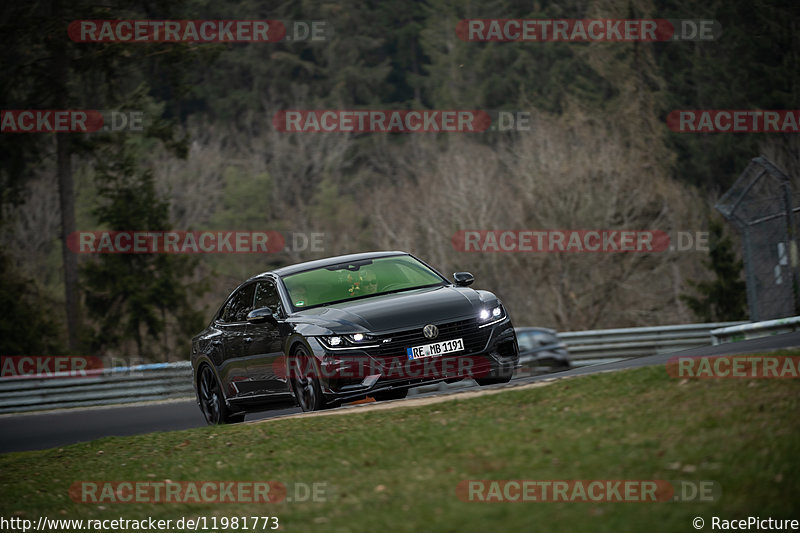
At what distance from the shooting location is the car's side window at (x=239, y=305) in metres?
13.3

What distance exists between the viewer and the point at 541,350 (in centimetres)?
2428

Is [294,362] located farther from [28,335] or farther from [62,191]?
[62,191]

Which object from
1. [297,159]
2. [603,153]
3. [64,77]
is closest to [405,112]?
[297,159]

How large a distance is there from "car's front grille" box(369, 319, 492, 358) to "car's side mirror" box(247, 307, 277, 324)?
5.16ft

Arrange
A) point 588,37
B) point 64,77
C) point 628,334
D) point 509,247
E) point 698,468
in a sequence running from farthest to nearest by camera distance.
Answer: point 588,37 → point 509,247 → point 64,77 → point 628,334 → point 698,468

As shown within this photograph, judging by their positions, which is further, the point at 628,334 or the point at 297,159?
the point at 297,159

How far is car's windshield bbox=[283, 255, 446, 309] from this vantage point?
1240cm

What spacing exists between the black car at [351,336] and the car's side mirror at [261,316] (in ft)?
0.04

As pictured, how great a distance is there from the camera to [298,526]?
24.0 ft

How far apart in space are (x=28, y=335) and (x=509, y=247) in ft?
51.6
